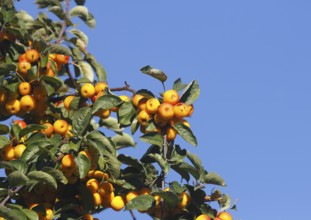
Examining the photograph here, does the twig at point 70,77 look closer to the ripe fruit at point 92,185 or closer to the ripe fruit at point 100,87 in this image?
the ripe fruit at point 100,87

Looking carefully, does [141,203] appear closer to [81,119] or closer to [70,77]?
[81,119]

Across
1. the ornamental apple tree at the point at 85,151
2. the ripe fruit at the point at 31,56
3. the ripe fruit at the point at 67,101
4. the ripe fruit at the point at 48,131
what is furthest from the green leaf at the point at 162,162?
the ripe fruit at the point at 31,56

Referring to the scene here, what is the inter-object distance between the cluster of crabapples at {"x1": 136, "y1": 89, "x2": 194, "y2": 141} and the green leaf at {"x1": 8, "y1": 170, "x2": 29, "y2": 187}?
3.16 feet

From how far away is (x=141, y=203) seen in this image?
5.03 m

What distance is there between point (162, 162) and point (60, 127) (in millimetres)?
876

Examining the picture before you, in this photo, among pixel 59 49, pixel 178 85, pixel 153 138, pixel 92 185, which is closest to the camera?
pixel 153 138

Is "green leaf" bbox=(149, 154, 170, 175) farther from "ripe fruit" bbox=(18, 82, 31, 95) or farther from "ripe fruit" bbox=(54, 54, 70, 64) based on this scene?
"ripe fruit" bbox=(54, 54, 70, 64)

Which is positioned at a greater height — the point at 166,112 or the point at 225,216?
the point at 166,112

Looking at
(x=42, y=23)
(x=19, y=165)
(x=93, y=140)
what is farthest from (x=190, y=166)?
(x=42, y=23)

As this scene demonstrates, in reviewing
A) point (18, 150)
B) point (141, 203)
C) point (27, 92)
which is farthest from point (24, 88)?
point (141, 203)

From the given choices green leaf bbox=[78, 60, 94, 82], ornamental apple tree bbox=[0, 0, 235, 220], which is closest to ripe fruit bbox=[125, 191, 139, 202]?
ornamental apple tree bbox=[0, 0, 235, 220]

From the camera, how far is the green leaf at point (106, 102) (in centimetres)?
551

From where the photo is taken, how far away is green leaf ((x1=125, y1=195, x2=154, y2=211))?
5.00 meters

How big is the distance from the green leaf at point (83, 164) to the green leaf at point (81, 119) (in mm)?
220
